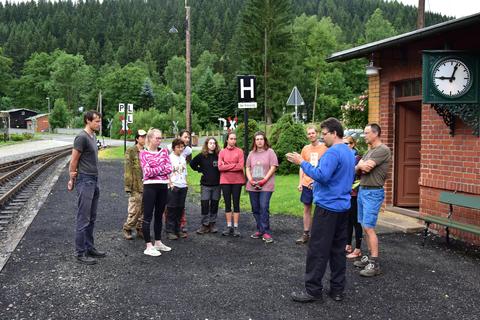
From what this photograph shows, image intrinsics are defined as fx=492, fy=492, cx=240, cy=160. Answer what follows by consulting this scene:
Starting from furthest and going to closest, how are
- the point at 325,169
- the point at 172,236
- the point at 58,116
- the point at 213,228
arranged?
the point at 58,116
the point at 213,228
the point at 172,236
the point at 325,169

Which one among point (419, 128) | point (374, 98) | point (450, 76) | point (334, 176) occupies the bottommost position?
point (334, 176)

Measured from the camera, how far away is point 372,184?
19.2 feet

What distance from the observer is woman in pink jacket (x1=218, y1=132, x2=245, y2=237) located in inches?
305

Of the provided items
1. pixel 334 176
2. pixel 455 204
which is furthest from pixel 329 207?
pixel 455 204

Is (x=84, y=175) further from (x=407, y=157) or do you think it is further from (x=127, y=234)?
(x=407, y=157)

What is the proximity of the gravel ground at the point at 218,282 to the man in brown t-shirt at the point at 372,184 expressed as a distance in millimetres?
421

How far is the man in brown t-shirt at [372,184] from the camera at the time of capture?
5.79 meters

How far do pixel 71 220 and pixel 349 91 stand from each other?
221 ft

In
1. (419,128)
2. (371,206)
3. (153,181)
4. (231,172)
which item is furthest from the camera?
(419,128)

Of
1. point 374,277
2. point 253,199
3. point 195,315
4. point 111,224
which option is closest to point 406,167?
point 253,199

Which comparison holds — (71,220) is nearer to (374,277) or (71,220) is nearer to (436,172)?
(374,277)

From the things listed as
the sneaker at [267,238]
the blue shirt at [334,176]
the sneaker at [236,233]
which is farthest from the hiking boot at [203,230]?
the blue shirt at [334,176]

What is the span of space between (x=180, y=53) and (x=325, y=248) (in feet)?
413

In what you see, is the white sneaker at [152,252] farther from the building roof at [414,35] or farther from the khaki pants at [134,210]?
the building roof at [414,35]
